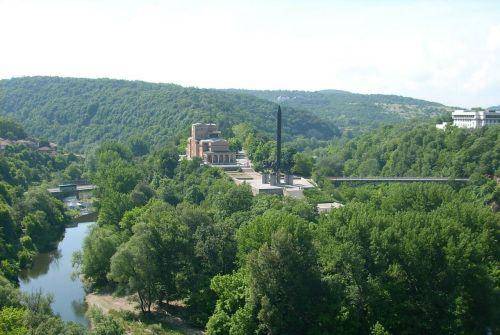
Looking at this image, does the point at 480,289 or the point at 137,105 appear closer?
the point at 480,289

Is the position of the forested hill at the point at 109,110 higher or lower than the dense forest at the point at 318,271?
higher

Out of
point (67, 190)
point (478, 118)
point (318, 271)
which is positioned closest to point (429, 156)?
point (478, 118)

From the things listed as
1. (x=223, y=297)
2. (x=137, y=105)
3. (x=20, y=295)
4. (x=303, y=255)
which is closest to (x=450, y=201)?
(x=303, y=255)

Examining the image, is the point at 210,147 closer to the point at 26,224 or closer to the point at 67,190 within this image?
the point at 67,190

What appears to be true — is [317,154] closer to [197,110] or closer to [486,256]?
[197,110]

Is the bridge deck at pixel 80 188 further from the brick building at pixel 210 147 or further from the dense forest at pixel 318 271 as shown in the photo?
the dense forest at pixel 318 271

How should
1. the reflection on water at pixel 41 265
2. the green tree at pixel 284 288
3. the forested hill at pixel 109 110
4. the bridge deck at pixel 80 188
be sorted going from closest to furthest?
the green tree at pixel 284 288 → the reflection on water at pixel 41 265 → the bridge deck at pixel 80 188 → the forested hill at pixel 109 110

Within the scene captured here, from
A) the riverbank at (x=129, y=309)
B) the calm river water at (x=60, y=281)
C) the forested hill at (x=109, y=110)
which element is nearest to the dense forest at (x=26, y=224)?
the calm river water at (x=60, y=281)
